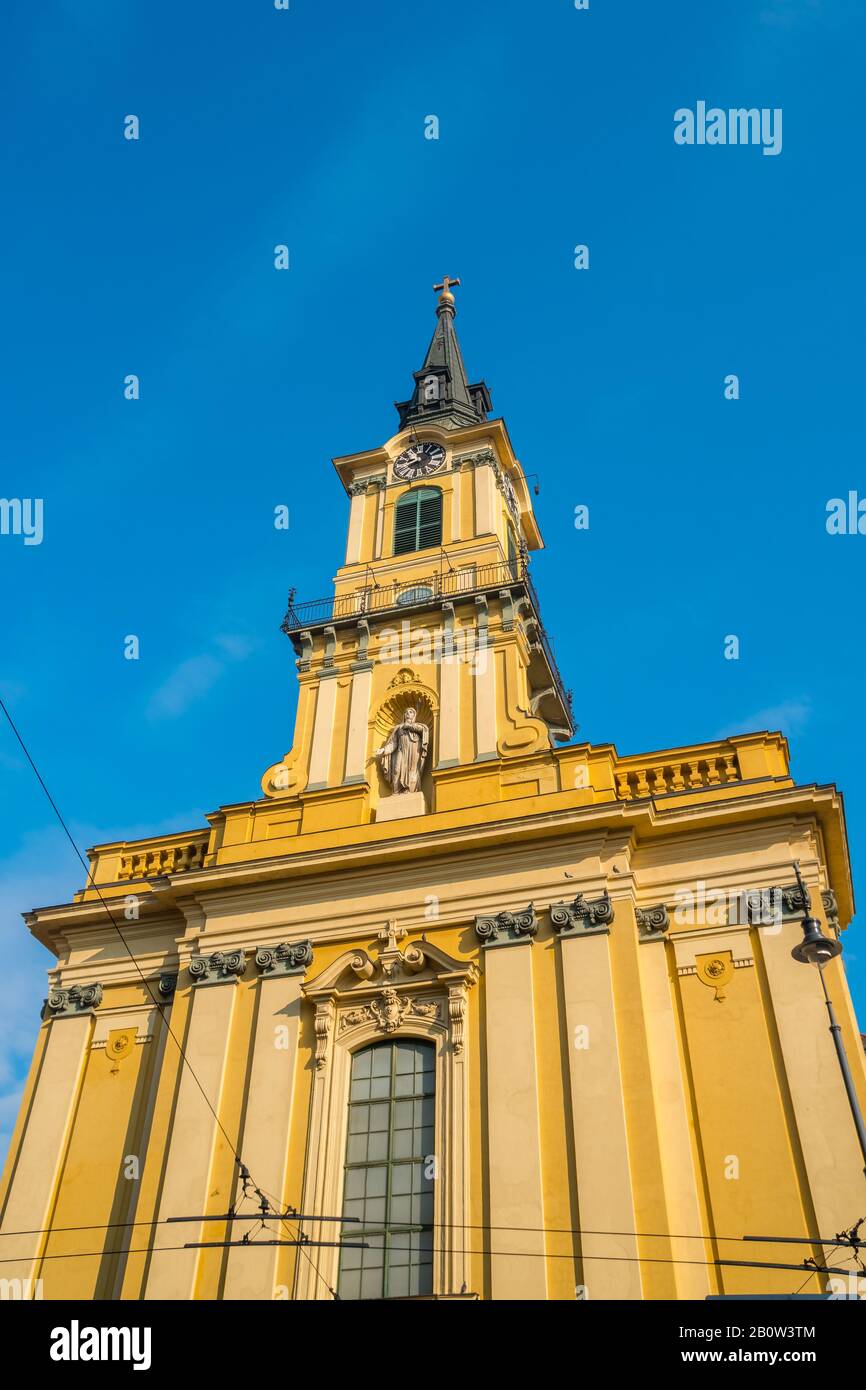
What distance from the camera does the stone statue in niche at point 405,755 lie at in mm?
24922

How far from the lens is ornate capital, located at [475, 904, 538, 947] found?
21.2m

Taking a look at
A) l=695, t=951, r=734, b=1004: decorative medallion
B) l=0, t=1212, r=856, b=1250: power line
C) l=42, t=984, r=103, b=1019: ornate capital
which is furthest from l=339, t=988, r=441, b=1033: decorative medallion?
l=42, t=984, r=103, b=1019: ornate capital

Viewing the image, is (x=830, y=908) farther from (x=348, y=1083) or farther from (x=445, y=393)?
(x=445, y=393)

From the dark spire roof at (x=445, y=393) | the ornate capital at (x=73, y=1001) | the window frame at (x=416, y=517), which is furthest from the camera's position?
the dark spire roof at (x=445, y=393)

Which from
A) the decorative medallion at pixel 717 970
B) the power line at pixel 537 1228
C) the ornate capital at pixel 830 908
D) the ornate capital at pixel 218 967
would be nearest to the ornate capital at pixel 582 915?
the decorative medallion at pixel 717 970

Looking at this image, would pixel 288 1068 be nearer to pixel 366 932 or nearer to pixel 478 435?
pixel 366 932

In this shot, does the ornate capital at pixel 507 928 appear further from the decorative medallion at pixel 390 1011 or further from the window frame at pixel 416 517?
the window frame at pixel 416 517

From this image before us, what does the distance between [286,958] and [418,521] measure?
12.9 m

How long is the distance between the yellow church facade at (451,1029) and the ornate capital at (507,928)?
0.06 metres

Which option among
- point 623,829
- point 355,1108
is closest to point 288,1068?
point 355,1108

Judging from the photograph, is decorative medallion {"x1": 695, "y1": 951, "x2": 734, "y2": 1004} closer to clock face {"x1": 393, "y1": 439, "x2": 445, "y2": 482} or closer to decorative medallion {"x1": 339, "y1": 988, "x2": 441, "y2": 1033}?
decorative medallion {"x1": 339, "y1": 988, "x2": 441, "y2": 1033}
